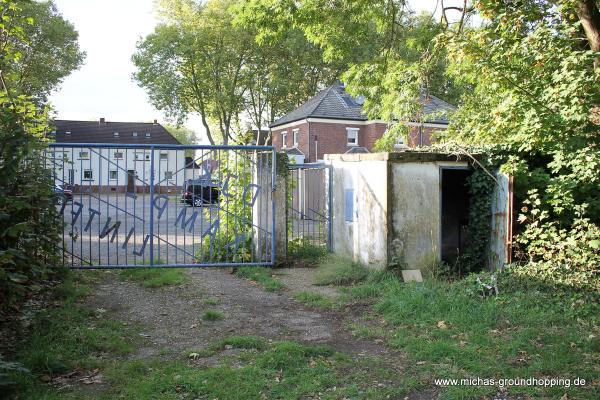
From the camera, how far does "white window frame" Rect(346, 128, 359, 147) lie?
123ft

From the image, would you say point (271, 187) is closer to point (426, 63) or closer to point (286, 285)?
point (286, 285)

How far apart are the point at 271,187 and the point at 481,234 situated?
4326mm

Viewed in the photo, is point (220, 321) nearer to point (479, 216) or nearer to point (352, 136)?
point (479, 216)

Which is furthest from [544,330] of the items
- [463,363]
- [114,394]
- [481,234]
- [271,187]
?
[271,187]

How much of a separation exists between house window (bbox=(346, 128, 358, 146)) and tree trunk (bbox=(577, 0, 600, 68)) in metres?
28.0

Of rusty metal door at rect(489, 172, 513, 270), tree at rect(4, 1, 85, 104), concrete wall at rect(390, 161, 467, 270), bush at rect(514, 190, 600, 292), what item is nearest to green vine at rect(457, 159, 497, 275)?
rusty metal door at rect(489, 172, 513, 270)

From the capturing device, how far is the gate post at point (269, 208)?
35.5 ft

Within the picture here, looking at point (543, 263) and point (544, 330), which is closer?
point (544, 330)

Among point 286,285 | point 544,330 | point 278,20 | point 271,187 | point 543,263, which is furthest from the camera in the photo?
point 278,20

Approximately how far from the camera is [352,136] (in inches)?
1481

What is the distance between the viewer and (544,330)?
620 cm

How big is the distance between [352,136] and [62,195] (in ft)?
98.1

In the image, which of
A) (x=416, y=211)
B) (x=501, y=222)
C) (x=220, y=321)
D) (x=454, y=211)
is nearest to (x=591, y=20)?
(x=501, y=222)

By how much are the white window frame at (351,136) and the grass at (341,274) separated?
91.1ft
